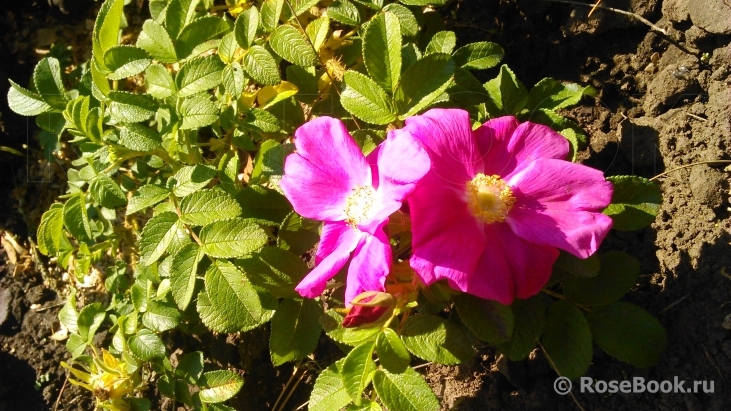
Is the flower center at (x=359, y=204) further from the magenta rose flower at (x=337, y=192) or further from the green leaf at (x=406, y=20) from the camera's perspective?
the green leaf at (x=406, y=20)

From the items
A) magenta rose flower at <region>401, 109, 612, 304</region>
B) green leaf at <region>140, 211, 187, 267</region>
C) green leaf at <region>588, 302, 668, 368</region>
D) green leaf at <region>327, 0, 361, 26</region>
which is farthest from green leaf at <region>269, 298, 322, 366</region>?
green leaf at <region>327, 0, 361, 26</region>

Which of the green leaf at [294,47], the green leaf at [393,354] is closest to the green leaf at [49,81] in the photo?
the green leaf at [294,47]

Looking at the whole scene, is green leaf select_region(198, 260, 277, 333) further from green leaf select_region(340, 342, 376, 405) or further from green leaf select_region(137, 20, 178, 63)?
green leaf select_region(137, 20, 178, 63)

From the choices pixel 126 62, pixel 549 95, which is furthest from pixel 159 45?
pixel 549 95

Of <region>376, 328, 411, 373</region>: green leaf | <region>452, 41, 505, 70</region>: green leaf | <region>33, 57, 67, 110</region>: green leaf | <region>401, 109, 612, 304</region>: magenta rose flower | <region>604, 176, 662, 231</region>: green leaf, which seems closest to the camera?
<region>401, 109, 612, 304</region>: magenta rose flower

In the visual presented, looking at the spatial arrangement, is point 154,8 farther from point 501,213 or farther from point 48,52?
point 501,213

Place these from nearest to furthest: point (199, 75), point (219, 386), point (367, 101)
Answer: point (367, 101) → point (199, 75) → point (219, 386)

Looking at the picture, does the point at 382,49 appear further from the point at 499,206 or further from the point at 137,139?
the point at 137,139
